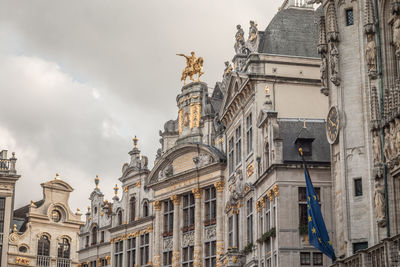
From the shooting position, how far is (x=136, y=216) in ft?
196

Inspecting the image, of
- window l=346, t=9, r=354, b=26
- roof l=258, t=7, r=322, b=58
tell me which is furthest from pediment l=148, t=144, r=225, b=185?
window l=346, t=9, r=354, b=26

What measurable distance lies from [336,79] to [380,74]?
2.19 meters

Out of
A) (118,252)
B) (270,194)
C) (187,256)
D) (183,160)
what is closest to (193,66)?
(183,160)

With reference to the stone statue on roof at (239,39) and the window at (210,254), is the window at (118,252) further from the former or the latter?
the stone statue on roof at (239,39)

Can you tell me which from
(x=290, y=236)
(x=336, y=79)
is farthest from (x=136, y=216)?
(x=336, y=79)

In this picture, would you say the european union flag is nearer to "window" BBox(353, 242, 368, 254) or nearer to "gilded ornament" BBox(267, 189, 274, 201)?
"window" BBox(353, 242, 368, 254)

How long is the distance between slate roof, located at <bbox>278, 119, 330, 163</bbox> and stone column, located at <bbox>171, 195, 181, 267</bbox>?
46.3 feet

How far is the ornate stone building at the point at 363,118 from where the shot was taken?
31.1 m

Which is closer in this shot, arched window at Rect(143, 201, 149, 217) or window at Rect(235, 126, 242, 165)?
window at Rect(235, 126, 242, 165)

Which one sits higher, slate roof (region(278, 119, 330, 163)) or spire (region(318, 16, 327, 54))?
spire (region(318, 16, 327, 54))

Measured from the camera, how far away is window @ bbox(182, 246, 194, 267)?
53.7 meters

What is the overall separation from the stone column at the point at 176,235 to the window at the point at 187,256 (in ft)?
1.15

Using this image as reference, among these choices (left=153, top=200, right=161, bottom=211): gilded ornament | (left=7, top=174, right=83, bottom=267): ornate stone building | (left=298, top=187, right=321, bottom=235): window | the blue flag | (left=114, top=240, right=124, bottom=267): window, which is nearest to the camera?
the blue flag

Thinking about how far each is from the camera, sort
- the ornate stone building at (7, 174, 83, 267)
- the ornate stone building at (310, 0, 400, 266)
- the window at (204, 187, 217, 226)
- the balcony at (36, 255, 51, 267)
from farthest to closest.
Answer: the balcony at (36, 255, 51, 267) → the ornate stone building at (7, 174, 83, 267) → the window at (204, 187, 217, 226) → the ornate stone building at (310, 0, 400, 266)
